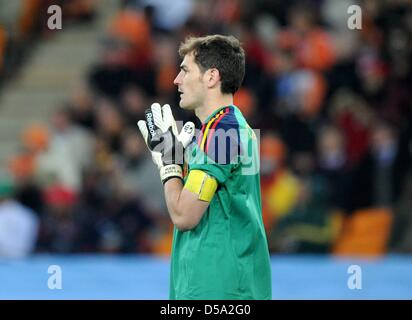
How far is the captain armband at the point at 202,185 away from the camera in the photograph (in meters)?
4.78

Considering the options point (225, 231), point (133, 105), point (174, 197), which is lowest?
point (225, 231)

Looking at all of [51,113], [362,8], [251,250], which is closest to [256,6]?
[362,8]

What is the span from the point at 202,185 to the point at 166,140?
325 mm

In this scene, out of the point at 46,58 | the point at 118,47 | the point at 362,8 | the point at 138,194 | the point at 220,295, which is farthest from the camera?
the point at 46,58

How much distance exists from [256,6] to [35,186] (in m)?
3.70

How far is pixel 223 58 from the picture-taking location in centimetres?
496

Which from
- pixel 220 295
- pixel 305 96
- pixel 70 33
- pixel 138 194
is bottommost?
pixel 220 295

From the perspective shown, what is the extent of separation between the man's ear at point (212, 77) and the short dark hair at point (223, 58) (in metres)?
0.02

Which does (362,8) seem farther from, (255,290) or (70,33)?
(255,290)

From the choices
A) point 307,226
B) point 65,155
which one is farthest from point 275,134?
point 65,155

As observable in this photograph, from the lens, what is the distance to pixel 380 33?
41.1ft

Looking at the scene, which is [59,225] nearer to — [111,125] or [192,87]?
[111,125]

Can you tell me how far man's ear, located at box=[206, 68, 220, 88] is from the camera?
4.96m

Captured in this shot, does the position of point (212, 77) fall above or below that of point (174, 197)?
above
